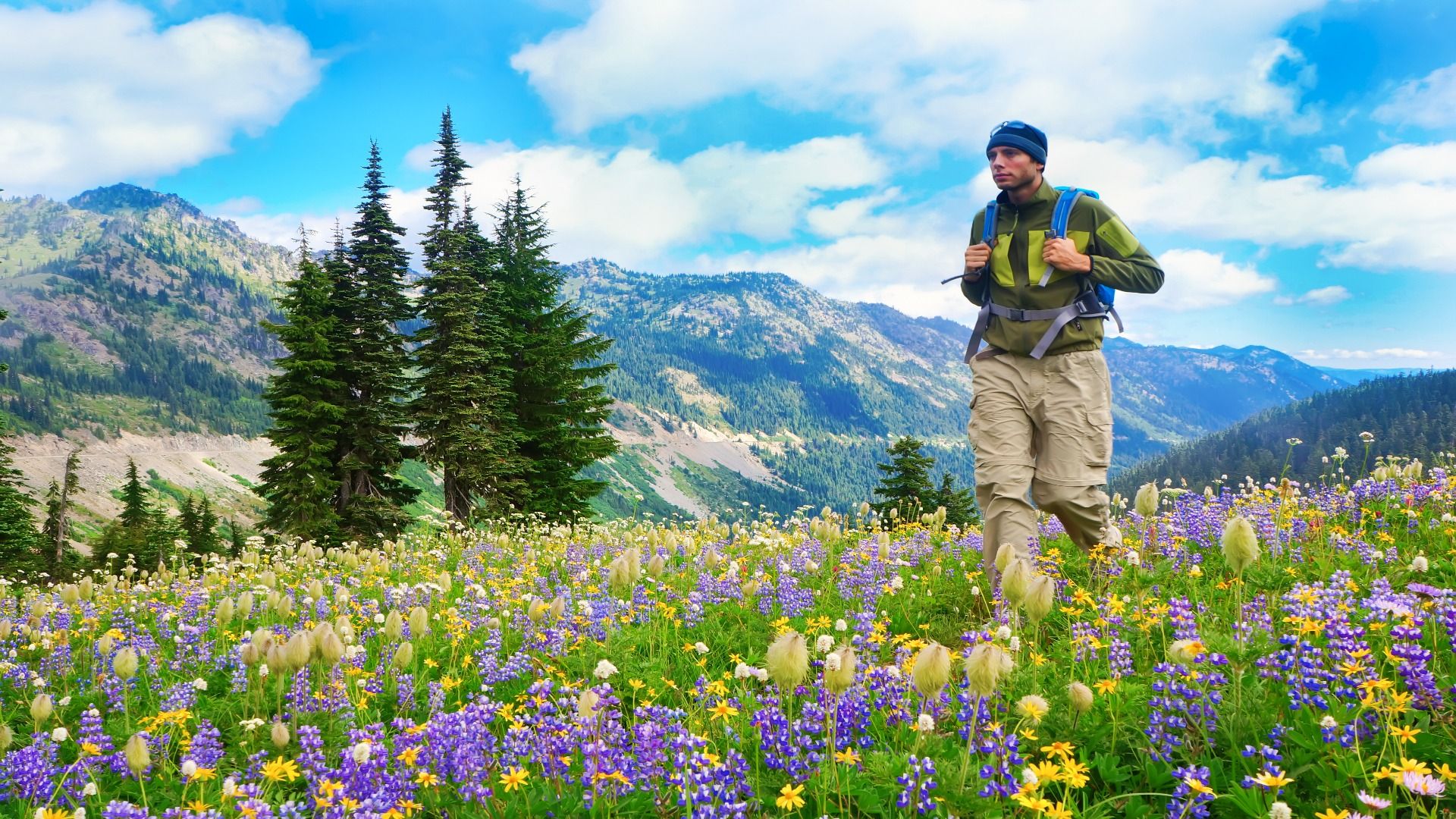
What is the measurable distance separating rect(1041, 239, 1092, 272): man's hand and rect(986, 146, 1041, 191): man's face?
657mm

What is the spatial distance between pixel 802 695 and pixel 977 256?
4061 millimetres

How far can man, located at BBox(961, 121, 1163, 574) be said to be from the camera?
600 centimetres

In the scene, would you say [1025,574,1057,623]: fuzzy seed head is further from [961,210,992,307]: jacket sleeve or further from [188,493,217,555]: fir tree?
[188,493,217,555]: fir tree

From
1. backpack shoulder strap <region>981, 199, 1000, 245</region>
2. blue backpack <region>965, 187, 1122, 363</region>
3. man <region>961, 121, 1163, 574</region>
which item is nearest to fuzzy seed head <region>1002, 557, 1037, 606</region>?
man <region>961, 121, 1163, 574</region>

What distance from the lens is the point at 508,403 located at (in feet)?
90.6

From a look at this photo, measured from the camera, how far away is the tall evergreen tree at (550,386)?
29016 millimetres

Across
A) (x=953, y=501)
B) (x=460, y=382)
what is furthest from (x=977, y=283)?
(x=953, y=501)

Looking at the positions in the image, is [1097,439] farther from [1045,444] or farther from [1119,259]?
[1119,259]

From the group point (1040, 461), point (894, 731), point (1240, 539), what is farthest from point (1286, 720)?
point (1040, 461)

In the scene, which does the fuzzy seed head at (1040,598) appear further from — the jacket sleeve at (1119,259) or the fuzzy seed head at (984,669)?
the jacket sleeve at (1119,259)

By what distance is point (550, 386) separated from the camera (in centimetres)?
2933

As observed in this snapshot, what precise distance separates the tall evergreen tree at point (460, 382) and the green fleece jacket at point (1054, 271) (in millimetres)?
21526

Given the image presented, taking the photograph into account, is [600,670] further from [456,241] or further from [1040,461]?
[456,241]

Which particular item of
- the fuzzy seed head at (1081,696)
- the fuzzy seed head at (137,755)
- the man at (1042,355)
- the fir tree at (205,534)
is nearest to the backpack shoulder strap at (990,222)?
the man at (1042,355)
